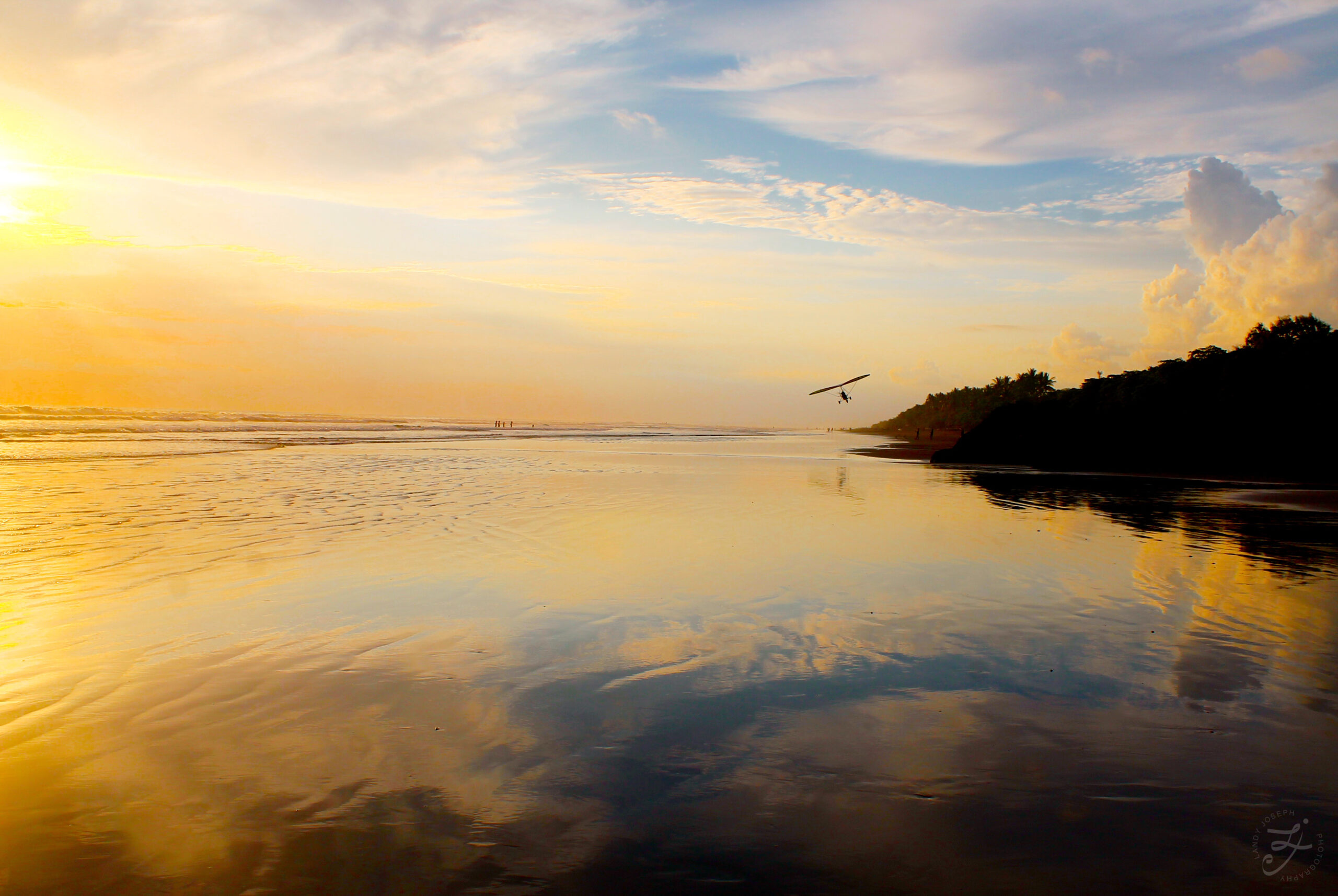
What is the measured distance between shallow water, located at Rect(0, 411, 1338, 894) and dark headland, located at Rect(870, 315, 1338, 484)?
2393 centimetres

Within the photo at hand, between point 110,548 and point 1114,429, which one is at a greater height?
point 1114,429

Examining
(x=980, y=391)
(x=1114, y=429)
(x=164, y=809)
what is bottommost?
(x=164, y=809)

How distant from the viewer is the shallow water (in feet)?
10.6

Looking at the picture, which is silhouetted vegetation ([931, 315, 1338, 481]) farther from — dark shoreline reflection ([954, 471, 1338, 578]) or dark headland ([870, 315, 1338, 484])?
dark shoreline reflection ([954, 471, 1338, 578])

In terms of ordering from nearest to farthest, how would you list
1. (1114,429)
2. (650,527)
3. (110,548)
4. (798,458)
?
1. (110,548)
2. (650,527)
3. (1114,429)
4. (798,458)

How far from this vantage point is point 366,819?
352 cm

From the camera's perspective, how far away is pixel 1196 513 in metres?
16.9

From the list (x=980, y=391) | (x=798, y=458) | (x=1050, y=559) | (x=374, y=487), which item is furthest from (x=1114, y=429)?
(x=980, y=391)

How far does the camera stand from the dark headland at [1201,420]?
3000 centimetres

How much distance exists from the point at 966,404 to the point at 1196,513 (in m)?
131

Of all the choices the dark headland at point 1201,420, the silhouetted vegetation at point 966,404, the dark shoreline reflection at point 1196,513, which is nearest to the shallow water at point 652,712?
the dark shoreline reflection at point 1196,513

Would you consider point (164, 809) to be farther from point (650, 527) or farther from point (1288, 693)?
point (650, 527)

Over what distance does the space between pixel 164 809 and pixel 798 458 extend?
37751 millimetres

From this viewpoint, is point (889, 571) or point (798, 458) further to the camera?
point (798, 458)
